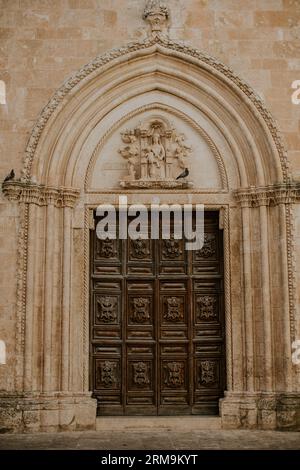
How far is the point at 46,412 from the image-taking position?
309 inches

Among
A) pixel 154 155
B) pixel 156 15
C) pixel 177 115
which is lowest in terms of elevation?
pixel 154 155

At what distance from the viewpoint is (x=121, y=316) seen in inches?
332

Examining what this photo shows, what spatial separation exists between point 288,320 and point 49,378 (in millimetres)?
3244

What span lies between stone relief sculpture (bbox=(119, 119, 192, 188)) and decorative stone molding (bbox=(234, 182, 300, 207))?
0.78 meters

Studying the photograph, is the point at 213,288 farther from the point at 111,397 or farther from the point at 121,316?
the point at 111,397

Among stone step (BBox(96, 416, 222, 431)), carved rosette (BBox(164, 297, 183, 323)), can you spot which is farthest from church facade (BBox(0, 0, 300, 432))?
stone step (BBox(96, 416, 222, 431))

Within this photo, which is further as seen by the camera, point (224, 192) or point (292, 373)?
point (224, 192)

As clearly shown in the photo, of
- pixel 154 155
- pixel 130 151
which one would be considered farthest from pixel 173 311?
pixel 130 151

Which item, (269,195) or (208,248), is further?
(208,248)

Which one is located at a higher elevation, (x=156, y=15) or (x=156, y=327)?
(x=156, y=15)

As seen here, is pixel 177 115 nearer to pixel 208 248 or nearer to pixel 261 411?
pixel 208 248

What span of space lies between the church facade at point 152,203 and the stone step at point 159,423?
15cm

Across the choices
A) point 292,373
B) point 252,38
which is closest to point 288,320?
point 292,373

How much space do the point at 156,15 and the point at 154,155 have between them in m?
1.99
